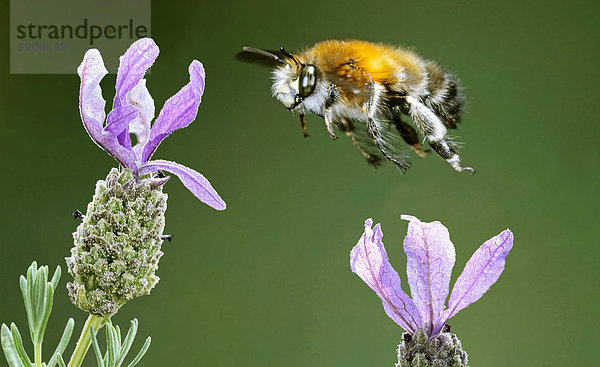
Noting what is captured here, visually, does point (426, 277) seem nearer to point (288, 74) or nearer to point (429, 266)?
point (429, 266)

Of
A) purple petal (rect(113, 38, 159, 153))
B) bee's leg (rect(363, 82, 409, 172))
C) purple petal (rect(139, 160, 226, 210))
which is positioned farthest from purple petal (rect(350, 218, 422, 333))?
bee's leg (rect(363, 82, 409, 172))

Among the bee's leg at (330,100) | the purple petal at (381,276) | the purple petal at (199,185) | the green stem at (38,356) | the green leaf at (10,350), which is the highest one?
the bee's leg at (330,100)

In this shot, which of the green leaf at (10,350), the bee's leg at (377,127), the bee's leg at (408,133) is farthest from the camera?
the bee's leg at (408,133)

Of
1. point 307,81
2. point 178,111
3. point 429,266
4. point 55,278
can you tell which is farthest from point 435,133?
point 55,278

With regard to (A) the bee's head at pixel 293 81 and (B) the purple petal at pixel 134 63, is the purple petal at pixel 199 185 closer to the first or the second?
(B) the purple petal at pixel 134 63

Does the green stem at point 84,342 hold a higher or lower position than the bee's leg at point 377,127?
lower

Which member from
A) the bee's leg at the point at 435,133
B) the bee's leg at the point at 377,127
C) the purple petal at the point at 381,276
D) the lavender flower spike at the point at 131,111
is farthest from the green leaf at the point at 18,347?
the bee's leg at the point at 435,133

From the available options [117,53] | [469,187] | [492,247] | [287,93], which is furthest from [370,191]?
[492,247]

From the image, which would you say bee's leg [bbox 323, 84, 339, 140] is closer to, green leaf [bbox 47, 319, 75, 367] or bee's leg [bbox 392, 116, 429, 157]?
bee's leg [bbox 392, 116, 429, 157]
